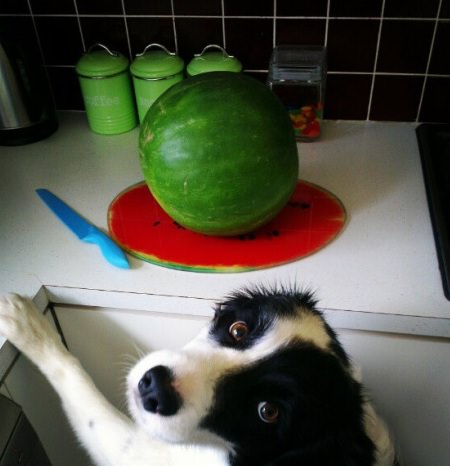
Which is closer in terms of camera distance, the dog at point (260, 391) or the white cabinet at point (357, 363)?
the dog at point (260, 391)


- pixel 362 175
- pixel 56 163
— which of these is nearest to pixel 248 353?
pixel 362 175

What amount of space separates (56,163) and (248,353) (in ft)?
2.08

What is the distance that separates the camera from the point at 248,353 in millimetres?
614

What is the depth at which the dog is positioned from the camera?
1.91 feet

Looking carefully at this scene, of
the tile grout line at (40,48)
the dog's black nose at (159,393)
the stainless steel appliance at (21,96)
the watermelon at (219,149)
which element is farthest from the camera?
the tile grout line at (40,48)

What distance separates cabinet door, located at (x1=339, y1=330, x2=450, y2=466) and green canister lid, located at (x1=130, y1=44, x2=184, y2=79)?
632mm

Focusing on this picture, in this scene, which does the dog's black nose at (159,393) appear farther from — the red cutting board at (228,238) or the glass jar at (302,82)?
the glass jar at (302,82)

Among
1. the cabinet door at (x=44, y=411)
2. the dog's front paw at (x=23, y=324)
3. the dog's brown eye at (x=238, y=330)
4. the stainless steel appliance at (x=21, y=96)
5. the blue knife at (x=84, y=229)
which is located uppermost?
the stainless steel appliance at (x=21, y=96)

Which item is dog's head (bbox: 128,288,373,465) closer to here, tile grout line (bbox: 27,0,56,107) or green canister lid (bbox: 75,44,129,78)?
green canister lid (bbox: 75,44,129,78)

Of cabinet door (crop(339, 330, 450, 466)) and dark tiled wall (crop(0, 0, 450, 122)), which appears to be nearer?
cabinet door (crop(339, 330, 450, 466))

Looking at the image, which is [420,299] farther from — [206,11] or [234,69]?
[206,11]

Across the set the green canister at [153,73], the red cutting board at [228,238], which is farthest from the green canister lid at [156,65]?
the red cutting board at [228,238]

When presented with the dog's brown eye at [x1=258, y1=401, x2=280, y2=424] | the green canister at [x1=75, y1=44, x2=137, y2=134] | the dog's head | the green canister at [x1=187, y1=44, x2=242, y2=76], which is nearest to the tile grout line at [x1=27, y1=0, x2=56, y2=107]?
the green canister at [x1=75, y1=44, x2=137, y2=134]

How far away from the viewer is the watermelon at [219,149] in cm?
69
